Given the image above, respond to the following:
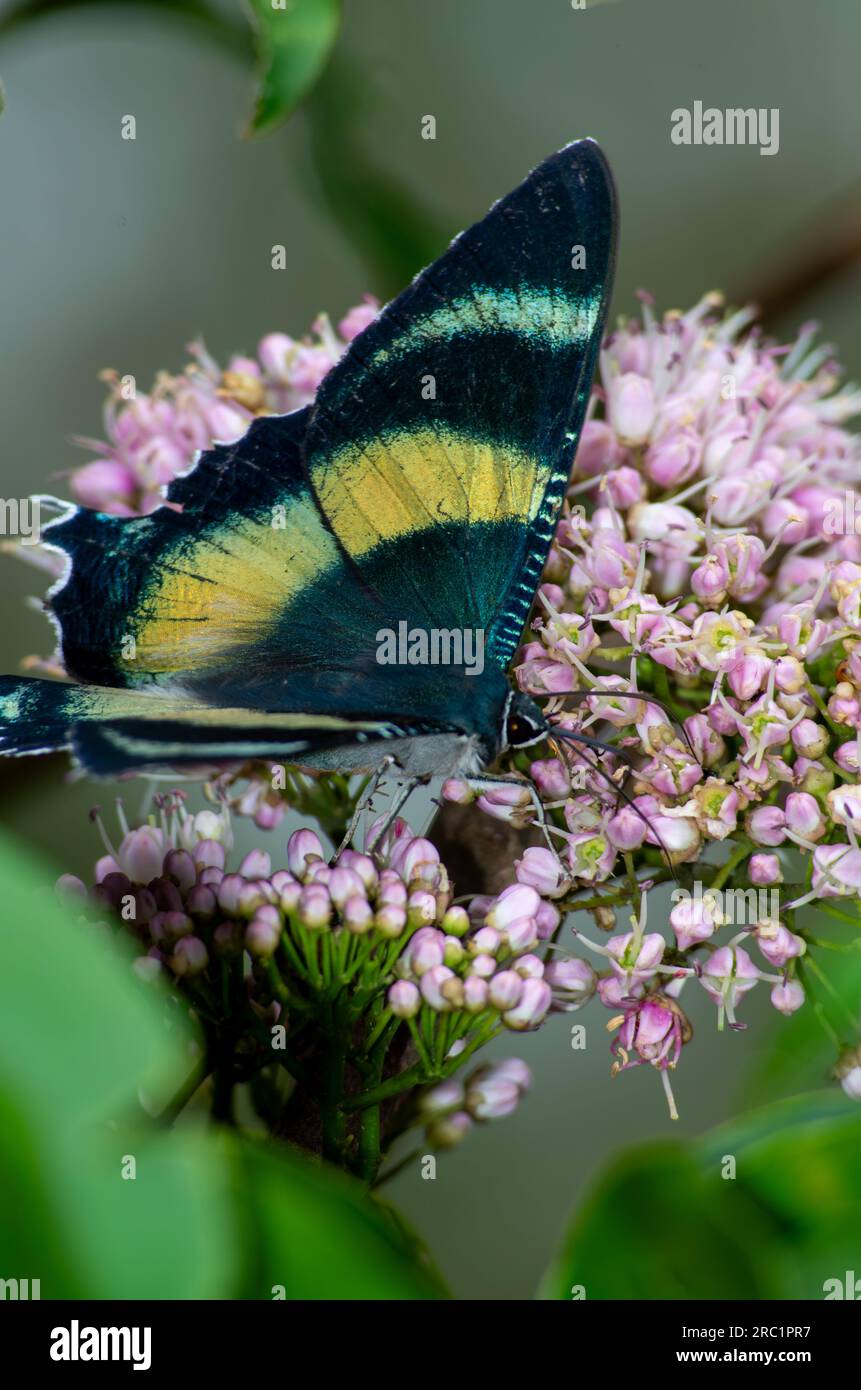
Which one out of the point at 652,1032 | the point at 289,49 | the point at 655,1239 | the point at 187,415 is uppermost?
the point at 289,49

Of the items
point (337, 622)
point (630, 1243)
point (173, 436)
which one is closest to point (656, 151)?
point (173, 436)

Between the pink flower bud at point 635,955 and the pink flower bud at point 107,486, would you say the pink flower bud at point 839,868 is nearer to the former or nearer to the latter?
the pink flower bud at point 635,955

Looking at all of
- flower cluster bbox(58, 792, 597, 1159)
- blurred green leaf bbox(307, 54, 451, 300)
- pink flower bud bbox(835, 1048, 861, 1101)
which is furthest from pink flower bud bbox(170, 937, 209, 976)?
blurred green leaf bbox(307, 54, 451, 300)

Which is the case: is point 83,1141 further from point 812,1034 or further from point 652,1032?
point 812,1034

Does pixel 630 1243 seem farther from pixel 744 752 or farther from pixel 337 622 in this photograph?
pixel 337 622

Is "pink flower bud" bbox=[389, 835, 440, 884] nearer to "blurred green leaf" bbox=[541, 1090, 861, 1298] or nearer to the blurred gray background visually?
"blurred green leaf" bbox=[541, 1090, 861, 1298]
